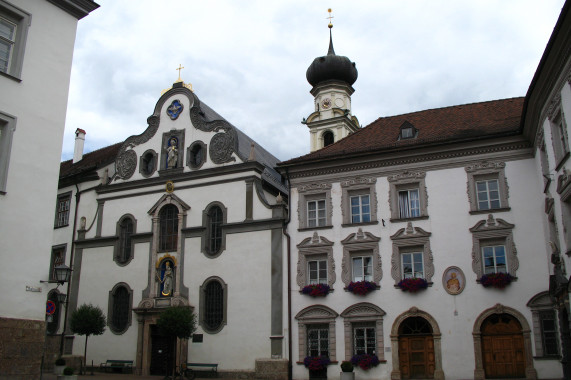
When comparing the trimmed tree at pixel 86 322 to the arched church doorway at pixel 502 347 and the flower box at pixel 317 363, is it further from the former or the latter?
the arched church doorway at pixel 502 347

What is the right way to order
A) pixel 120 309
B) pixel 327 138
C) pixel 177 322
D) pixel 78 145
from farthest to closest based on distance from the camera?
1. pixel 327 138
2. pixel 78 145
3. pixel 120 309
4. pixel 177 322

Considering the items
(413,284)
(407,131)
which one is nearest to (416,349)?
(413,284)

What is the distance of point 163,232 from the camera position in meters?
31.6

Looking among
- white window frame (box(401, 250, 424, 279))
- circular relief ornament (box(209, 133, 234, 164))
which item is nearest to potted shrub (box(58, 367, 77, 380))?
circular relief ornament (box(209, 133, 234, 164))

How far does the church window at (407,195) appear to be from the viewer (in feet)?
87.5

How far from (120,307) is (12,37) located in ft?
59.4

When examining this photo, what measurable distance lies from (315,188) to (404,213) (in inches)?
171

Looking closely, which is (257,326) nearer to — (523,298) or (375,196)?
(375,196)

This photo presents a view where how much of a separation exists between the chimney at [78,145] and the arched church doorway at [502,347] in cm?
2767

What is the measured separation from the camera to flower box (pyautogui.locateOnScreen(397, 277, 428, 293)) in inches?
993

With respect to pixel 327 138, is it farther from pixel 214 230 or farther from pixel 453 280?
pixel 453 280

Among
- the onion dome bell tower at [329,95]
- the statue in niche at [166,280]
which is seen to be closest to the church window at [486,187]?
the statue in niche at [166,280]

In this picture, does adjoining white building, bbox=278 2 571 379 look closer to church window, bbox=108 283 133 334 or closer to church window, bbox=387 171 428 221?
church window, bbox=387 171 428 221

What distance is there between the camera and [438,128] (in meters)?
28.3
